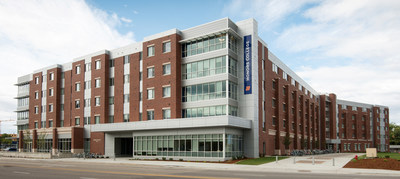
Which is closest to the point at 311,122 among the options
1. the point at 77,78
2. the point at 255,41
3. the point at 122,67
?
the point at 255,41

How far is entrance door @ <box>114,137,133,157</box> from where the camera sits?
171 ft

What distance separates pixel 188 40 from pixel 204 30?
257cm

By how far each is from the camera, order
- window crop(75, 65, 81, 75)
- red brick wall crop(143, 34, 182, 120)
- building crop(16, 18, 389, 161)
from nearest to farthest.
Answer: building crop(16, 18, 389, 161), red brick wall crop(143, 34, 182, 120), window crop(75, 65, 81, 75)

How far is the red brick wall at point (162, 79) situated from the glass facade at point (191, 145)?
130 inches

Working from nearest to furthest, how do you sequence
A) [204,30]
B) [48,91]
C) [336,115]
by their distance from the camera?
[204,30] < [48,91] < [336,115]

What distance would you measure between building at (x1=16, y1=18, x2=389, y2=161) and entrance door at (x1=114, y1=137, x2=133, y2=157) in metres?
0.16

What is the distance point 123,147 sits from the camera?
176 feet

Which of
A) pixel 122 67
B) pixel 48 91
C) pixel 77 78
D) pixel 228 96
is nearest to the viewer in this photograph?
pixel 228 96

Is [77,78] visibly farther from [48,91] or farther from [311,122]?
[311,122]

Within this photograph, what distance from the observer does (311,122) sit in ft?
252

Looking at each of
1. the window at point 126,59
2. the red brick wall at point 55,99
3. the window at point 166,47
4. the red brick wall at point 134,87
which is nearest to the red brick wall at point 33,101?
the red brick wall at point 55,99

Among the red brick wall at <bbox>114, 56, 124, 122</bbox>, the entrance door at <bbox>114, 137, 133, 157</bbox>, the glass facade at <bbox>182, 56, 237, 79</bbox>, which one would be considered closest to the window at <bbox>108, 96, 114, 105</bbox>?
the red brick wall at <bbox>114, 56, 124, 122</bbox>

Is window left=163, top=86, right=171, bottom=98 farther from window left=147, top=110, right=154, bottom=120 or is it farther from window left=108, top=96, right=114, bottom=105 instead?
window left=108, top=96, right=114, bottom=105

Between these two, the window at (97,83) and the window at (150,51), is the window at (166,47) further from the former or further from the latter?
the window at (97,83)
